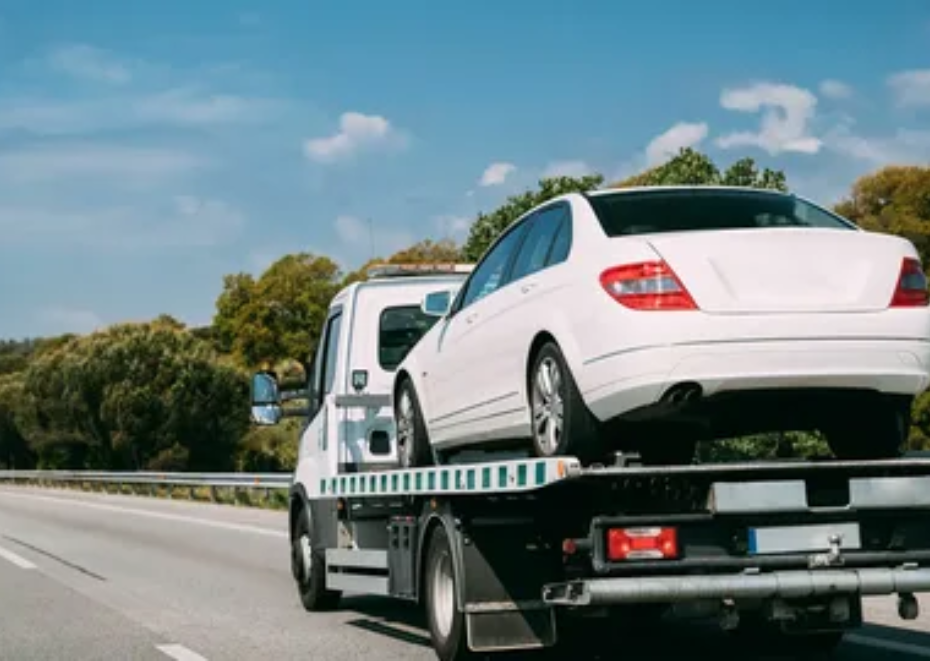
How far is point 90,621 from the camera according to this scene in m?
11.5

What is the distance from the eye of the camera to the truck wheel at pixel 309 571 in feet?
38.3

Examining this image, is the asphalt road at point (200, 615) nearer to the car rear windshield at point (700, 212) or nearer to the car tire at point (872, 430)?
the car tire at point (872, 430)

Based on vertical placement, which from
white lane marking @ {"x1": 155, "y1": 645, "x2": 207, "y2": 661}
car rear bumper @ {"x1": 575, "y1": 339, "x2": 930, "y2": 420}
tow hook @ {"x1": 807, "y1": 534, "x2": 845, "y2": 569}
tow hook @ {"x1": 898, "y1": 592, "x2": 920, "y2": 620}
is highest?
car rear bumper @ {"x1": 575, "y1": 339, "x2": 930, "y2": 420}

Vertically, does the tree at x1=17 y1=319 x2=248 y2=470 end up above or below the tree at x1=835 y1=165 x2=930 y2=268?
below

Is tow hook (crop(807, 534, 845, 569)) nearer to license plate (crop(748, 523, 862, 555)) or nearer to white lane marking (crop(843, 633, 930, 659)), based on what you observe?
license plate (crop(748, 523, 862, 555))

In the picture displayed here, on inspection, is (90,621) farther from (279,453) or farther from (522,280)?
(279,453)

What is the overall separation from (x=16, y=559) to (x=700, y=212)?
41.0 feet

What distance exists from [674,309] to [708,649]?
3.11 meters

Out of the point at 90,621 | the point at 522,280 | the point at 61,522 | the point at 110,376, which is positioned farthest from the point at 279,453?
the point at 522,280

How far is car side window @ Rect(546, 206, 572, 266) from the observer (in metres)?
7.82

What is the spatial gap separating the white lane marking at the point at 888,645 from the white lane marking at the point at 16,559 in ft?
33.0

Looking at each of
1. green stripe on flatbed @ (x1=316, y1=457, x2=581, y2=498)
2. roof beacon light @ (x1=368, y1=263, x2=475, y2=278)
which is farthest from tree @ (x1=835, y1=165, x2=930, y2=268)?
green stripe on flatbed @ (x1=316, y1=457, x2=581, y2=498)

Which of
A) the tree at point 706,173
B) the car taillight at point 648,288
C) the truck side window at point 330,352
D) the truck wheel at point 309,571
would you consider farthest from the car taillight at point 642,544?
the tree at point 706,173

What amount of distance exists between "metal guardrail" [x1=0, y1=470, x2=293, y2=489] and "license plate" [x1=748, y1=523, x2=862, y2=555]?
36.1 ft
